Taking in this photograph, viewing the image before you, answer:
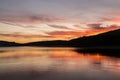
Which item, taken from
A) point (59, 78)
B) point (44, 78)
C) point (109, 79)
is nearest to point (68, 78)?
point (59, 78)

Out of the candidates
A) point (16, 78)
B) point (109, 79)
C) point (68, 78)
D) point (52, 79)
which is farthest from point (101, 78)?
point (16, 78)

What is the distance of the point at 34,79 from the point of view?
19750 millimetres

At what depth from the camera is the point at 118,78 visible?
2050 centimetres

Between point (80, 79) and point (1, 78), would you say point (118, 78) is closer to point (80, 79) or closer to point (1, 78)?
point (80, 79)

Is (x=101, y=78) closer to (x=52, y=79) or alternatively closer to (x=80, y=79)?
(x=80, y=79)

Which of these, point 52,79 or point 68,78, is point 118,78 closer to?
point 68,78

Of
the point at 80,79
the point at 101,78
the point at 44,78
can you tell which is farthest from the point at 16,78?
the point at 101,78

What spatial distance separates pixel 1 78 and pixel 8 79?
0.77m

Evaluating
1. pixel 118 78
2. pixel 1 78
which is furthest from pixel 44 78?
pixel 118 78

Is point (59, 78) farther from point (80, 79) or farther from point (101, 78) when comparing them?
point (101, 78)

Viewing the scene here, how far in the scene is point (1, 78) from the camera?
20.3 metres

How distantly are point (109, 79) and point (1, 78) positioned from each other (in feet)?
31.0

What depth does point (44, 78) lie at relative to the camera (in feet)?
66.9

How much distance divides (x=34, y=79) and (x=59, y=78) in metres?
2.34
